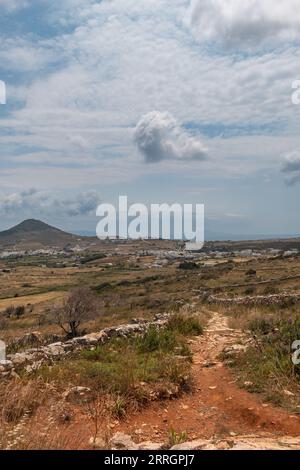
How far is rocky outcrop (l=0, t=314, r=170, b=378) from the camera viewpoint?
28.3 ft

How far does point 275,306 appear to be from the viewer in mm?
18844

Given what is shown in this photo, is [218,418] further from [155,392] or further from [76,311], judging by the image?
[76,311]

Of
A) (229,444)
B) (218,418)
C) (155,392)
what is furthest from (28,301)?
(229,444)

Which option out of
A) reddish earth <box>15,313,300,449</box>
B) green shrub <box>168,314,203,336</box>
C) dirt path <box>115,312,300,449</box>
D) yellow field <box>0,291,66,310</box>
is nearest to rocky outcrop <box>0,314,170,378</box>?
green shrub <box>168,314,203,336</box>

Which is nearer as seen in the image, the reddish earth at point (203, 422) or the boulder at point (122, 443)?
the reddish earth at point (203, 422)

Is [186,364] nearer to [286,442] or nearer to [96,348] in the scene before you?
[96,348]

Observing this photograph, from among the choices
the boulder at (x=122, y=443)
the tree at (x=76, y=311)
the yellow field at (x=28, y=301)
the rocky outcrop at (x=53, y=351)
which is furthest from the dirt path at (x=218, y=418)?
the yellow field at (x=28, y=301)

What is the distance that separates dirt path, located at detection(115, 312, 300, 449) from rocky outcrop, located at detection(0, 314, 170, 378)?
10.3 ft

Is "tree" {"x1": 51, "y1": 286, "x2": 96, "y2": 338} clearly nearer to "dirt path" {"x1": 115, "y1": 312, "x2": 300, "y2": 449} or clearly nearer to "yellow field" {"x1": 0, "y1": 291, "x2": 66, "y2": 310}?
"dirt path" {"x1": 115, "y1": 312, "x2": 300, "y2": 449}

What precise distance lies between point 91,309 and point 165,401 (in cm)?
2022

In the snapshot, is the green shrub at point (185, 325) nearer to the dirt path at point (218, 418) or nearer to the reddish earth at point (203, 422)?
the dirt path at point (218, 418)

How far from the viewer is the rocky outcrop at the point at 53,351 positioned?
8.62 metres

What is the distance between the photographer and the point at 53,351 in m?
10.2

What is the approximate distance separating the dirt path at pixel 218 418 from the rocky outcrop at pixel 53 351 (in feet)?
10.3
